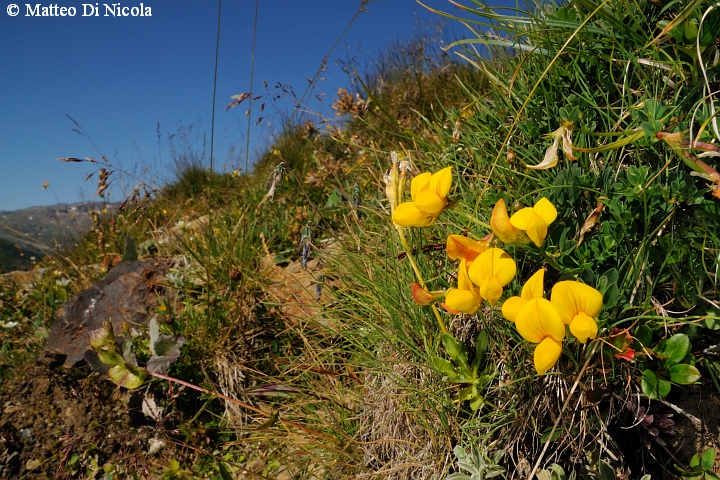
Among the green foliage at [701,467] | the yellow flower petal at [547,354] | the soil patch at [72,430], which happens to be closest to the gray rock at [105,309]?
the soil patch at [72,430]

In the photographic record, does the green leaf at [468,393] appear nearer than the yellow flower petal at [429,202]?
No

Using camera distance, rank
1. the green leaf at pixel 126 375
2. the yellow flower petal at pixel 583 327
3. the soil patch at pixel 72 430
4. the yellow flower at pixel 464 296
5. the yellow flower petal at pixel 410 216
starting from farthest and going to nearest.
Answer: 1. the soil patch at pixel 72 430
2. the green leaf at pixel 126 375
3. the yellow flower petal at pixel 410 216
4. the yellow flower at pixel 464 296
5. the yellow flower petal at pixel 583 327

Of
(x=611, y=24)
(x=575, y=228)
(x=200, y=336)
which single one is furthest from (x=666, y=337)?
(x=200, y=336)

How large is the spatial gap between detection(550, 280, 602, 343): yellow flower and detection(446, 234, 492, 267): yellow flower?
19 centimetres

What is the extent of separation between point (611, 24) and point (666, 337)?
2.80 feet

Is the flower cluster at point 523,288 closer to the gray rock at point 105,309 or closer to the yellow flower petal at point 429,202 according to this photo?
the yellow flower petal at point 429,202

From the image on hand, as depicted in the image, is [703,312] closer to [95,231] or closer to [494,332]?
[494,332]

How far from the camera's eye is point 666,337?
1171 millimetres

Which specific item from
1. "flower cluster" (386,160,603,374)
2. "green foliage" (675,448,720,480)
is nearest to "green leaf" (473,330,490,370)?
"flower cluster" (386,160,603,374)

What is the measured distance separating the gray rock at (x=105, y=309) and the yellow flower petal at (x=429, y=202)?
1.68 meters

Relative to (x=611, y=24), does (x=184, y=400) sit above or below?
below

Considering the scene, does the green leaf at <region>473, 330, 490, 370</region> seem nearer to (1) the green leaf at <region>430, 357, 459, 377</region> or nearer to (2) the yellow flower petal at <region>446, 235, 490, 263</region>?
(1) the green leaf at <region>430, 357, 459, 377</region>

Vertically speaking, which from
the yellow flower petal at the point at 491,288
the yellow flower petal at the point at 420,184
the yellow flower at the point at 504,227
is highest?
the yellow flower petal at the point at 420,184

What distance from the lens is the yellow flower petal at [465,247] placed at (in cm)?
103
